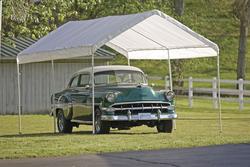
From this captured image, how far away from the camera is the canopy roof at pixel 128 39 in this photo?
69.5 ft

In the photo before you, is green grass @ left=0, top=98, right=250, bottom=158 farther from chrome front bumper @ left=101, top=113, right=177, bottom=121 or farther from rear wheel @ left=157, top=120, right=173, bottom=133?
rear wheel @ left=157, top=120, right=173, bottom=133

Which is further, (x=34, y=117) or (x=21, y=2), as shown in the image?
(x=34, y=117)

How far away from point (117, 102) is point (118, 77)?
172 cm

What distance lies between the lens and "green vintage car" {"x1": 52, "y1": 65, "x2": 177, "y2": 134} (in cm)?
2102

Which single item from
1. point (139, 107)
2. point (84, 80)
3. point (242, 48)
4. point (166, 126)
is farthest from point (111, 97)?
point (242, 48)

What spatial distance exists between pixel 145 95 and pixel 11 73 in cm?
1594

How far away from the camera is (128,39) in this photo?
83.0 feet

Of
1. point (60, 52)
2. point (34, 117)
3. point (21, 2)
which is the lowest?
point (34, 117)

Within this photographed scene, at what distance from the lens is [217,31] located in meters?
73.1

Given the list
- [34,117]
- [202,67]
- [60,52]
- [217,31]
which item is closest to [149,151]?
[60,52]

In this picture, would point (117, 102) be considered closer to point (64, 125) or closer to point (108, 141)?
point (108, 141)

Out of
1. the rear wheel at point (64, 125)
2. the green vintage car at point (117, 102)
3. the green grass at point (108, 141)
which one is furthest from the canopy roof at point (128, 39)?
the green grass at point (108, 141)

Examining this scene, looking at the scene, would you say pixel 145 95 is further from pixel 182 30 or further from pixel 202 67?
pixel 202 67

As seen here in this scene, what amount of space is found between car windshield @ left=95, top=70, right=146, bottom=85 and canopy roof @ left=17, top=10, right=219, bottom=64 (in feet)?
3.13
